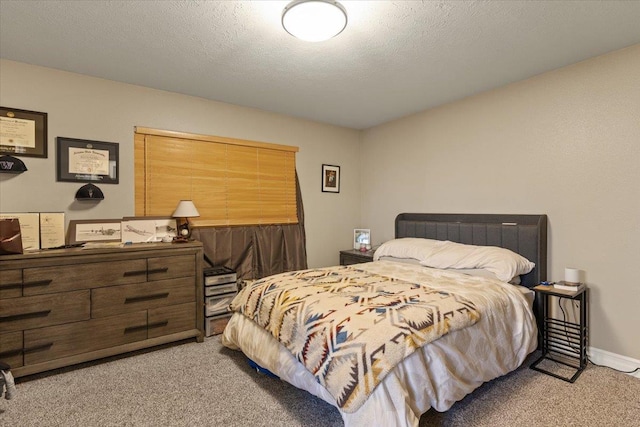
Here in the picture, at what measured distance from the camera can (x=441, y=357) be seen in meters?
1.64

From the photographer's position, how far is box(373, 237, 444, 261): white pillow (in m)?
3.15

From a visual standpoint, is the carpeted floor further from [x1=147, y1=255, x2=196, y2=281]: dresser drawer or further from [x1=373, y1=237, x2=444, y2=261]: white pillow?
[x1=373, y1=237, x2=444, y2=261]: white pillow

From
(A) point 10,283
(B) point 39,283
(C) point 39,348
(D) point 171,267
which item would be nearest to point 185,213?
(D) point 171,267

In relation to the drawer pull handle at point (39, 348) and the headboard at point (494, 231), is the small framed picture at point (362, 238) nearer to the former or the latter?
the headboard at point (494, 231)

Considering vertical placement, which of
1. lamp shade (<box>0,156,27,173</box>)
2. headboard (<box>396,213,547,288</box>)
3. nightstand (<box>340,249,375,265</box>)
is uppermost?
lamp shade (<box>0,156,27,173</box>)

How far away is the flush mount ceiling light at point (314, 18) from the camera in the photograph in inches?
68.2

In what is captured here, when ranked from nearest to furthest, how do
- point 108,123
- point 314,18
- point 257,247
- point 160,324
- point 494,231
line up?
1. point 314,18
2. point 160,324
3. point 108,123
4. point 494,231
5. point 257,247

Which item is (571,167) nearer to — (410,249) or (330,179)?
(410,249)

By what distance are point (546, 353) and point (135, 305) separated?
3.41 metres

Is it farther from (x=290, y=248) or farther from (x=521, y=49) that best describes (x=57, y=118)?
(x=521, y=49)

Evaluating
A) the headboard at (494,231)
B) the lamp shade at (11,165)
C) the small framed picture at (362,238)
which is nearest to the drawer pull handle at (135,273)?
the lamp shade at (11,165)

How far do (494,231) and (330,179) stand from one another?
2.18 meters

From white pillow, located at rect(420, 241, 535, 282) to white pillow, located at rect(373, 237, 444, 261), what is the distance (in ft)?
0.24

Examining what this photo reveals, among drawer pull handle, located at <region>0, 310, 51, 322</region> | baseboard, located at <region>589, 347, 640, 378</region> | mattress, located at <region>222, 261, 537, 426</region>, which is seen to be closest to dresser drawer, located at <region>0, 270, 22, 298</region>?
drawer pull handle, located at <region>0, 310, 51, 322</region>
